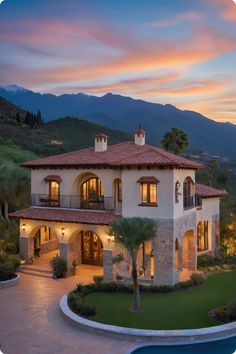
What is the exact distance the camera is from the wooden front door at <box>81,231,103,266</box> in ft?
85.0

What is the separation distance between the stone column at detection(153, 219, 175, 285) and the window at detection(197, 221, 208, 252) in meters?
6.81

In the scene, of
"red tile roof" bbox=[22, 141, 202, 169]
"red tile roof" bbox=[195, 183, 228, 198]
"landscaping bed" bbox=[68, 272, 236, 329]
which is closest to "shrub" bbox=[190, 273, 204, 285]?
"landscaping bed" bbox=[68, 272, 236, 329]

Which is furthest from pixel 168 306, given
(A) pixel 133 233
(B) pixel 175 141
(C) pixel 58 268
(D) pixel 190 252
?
(B) pixel 175 141

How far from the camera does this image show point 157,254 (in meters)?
21.3

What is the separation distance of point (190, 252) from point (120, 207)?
5.16 m

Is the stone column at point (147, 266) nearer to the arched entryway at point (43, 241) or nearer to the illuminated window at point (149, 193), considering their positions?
the illuminated window at point (149, 193)

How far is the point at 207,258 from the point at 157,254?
20.7ft

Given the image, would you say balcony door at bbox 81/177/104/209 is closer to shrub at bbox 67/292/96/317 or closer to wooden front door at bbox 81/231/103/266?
wooden front door at bbox 81/231/103/266

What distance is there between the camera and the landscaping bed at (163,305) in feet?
52.5

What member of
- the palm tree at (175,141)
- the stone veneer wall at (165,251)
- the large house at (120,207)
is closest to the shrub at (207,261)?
the large house at (120,207)

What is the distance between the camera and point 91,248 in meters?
26.1

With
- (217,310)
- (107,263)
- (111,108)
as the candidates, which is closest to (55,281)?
(107,263)

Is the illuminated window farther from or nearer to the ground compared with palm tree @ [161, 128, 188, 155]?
nearer to the ground

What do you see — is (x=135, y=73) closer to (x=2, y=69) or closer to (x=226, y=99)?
(x=226, y=99)
